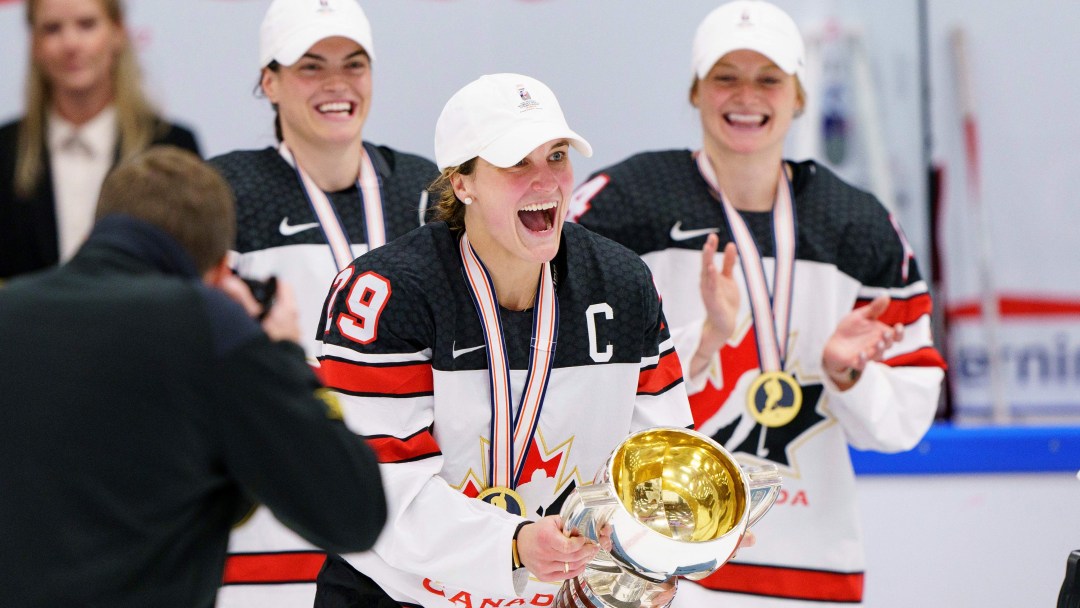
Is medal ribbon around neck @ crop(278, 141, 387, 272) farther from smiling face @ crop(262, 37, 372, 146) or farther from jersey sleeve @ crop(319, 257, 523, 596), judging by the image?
jersey sleeve @ crop(319, 257, 523, 596)

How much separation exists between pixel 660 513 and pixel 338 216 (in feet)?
3.84

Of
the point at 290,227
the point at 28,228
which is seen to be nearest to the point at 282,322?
the point at 290,227

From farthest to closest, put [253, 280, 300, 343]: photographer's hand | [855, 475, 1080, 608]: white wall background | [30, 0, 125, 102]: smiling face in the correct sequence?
1. [30, 0, 125, 102]: smiling face
2. [855, 475, 1080, 608]: white wall background
3. [253, 280, 300, 343]: photographer's hand

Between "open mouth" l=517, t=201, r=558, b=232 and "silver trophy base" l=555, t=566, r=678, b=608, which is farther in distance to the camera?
"open mouth" l=517, t=201, r=558, b=232

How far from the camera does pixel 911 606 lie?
14.3ft

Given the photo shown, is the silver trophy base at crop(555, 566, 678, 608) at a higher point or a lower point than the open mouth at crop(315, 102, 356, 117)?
lower

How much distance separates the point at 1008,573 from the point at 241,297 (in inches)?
120

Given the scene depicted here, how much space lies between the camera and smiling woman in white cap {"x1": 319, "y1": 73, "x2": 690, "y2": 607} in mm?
2426

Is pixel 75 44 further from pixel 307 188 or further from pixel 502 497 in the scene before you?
pixel 502 497

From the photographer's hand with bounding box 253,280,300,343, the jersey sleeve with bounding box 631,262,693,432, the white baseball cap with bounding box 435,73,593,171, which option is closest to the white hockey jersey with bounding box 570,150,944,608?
the jersey sleeve with bounding box 631,262,693,432

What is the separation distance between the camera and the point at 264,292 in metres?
2.22

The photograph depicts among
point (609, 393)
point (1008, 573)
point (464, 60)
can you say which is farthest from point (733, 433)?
point (464, 60)

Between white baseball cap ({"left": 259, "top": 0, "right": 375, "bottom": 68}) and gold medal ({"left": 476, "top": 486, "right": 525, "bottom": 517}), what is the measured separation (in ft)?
4.26

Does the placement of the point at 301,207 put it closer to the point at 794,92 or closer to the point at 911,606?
the point at 794,92
